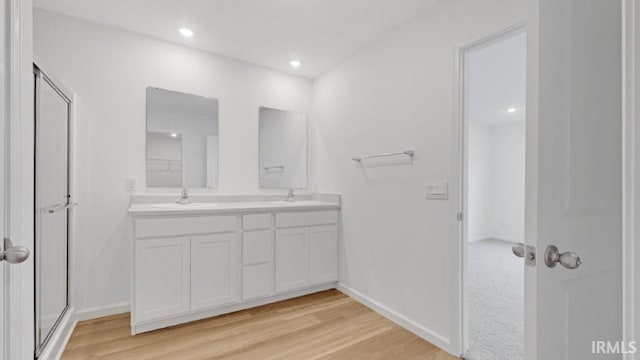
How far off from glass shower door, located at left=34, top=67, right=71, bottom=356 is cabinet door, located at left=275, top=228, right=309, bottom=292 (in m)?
1.50

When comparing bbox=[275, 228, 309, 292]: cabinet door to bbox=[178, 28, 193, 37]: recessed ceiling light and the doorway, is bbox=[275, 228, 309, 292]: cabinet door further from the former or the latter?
bbox=[178, 28, 193, 37]: recessed ceiling light

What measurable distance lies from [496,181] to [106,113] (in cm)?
630

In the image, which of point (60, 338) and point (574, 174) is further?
point (60, 338)

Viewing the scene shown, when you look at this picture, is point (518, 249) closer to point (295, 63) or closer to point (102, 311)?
point (295, 63)

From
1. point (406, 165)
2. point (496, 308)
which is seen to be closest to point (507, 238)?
point (496, 308)

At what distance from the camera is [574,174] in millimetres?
812

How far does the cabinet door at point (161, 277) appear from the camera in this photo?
1.91 meters

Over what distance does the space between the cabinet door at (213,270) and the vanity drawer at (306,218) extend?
450 mm

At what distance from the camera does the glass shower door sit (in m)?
1.50

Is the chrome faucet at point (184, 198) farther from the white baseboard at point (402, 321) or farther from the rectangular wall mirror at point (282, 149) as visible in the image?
the white baseboard at point (402, 321)

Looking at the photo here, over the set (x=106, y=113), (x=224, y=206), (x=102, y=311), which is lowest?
(x=102, y=311)

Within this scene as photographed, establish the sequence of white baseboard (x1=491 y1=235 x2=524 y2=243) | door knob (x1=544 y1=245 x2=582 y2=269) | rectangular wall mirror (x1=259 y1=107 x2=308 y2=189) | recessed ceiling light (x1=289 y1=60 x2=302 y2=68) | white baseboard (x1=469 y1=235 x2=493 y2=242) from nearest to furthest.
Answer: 1. door knob (x1=544 y1=245 x2=582 y2=269)
2. recessed ceiling light (x1=289 y1=60 x2=302 y2=68)
3. rectangular wall mirror (x1=259 y1=107 x2=308 y2=189)
4. white baseboard (x1=491 y1=235 x2=524 y2=243)
5. white baseboard (x1=469 y1=235 x2=493 y2=242)

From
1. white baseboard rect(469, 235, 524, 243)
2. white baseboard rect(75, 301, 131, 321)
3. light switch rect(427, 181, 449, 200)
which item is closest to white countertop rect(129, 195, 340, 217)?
white baseboard rect(75, 301, 131, 321)

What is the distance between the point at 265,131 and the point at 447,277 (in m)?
2.23
